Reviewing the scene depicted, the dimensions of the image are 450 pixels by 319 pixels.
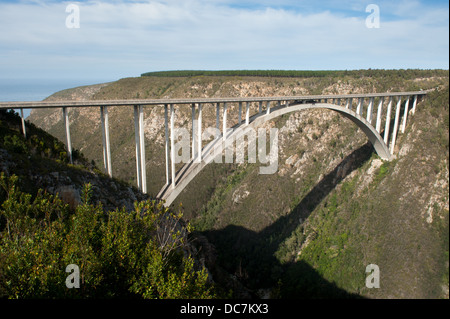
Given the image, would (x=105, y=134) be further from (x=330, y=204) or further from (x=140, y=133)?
(x=330, y=204)

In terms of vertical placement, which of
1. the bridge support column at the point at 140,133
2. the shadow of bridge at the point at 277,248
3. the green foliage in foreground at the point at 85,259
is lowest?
the shadow of bridge at the point at 277,248

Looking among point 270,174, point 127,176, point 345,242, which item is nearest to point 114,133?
point 127,176

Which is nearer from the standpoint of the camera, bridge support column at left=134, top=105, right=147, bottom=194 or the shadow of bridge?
bridge support column at left=134, top=105, right=147, bottom=194

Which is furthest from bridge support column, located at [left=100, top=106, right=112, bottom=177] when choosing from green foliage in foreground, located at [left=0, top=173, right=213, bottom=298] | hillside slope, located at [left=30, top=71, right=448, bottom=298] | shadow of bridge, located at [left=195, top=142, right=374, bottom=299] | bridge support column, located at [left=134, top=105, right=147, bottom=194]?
shadow of bridge, located at [left=195, top=142, right=374, bottom=299]

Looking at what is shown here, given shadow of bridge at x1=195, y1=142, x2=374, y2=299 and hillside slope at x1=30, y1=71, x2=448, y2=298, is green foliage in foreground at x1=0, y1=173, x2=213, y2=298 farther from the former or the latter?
shadow of bridge at x1=195, y1=142, x2=374, y2=299

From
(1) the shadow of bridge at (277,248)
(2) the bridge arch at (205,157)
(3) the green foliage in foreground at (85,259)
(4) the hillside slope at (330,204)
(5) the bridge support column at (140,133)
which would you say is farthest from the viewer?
(1) the shadow of bridge at (277,248)

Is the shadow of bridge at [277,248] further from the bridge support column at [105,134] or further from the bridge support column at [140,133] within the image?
the bridge support column at [105,134]

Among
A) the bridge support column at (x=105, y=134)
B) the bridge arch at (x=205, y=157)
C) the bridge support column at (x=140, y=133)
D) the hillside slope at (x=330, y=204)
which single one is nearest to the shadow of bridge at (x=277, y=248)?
the hillside slope at (x=330, y=204)
